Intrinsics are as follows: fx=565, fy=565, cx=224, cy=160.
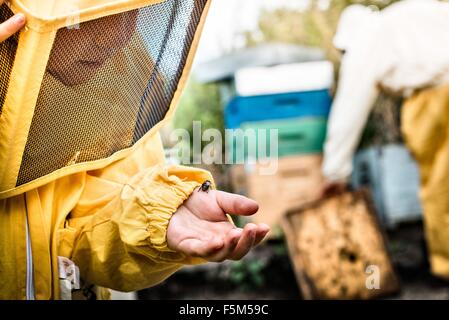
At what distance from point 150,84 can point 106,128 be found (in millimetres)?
78

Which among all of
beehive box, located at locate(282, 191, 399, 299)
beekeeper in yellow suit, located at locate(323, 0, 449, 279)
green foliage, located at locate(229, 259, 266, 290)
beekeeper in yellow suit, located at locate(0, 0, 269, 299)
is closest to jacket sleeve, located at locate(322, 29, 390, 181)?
beekeeper in yellow suit, located at locate(323, 0, 449, 279)

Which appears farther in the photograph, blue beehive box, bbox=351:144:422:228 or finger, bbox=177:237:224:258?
blue beehive box, bbox=351:144:422:228

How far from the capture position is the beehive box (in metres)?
1.90

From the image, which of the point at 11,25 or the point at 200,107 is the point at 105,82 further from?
the point at 200,107

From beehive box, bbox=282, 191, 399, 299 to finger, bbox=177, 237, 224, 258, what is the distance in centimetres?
143

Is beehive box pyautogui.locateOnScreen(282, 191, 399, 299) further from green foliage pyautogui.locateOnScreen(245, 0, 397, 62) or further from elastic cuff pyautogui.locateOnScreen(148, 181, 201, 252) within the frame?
elastic cuff pyautogui.locateOnScreen(148, 181, 201, 252)

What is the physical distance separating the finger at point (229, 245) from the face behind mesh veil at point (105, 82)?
243 mm

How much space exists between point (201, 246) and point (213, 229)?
0.06 metres

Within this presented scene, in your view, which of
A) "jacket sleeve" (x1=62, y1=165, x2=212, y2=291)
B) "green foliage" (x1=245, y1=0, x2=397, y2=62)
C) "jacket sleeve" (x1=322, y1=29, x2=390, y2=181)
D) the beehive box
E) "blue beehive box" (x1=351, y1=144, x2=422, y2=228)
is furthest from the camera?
"green foliage" (x1=245, y1=0, x2=397, y2=62)

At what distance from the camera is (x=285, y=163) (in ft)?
7.70

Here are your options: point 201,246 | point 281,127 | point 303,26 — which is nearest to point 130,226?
point 201,246

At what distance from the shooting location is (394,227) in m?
2.50

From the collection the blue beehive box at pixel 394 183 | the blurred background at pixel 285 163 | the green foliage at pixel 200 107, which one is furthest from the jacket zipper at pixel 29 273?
the blue beehive box at pixel 394 183
